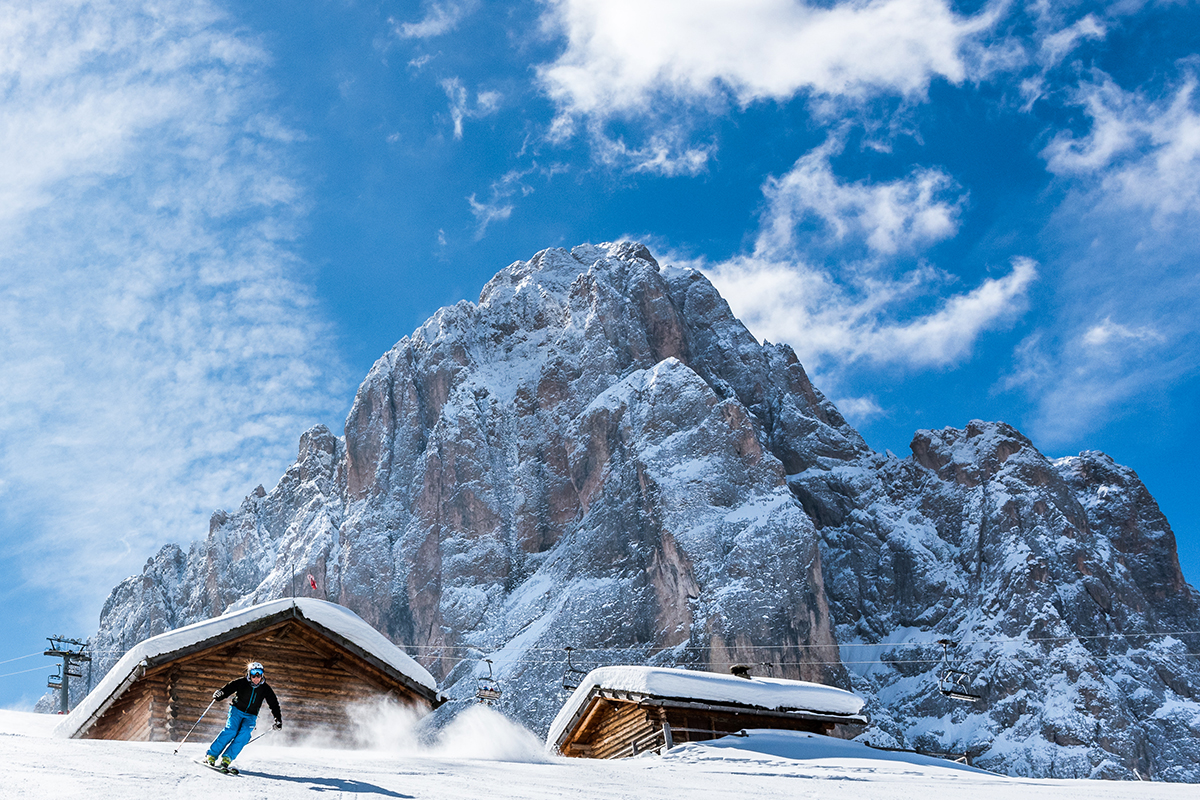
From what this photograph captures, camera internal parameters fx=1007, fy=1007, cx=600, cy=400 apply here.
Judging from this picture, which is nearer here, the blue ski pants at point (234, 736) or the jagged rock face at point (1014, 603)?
the blue ski pants at point (234, 736)

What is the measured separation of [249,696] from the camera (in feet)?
35.7

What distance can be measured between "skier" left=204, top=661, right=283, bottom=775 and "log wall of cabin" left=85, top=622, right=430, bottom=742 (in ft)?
22.4

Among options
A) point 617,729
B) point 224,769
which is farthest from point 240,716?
point 617,729

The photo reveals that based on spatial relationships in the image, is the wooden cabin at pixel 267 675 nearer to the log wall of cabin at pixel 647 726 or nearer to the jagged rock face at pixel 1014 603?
the log wall of cabin at pixel 647 726

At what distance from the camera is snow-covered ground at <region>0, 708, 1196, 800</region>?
910 cm

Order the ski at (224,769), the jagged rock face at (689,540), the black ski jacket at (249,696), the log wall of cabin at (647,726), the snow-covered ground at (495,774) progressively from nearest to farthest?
the snow-covered ground at (495,774), the ski at (224,769), the black ski jacket at (249,696), the log wall of cabin at (647,726), the jagged rock face at (689,540)

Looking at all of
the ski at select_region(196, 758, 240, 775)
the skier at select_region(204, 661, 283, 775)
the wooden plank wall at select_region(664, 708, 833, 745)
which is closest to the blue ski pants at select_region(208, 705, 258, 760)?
the skier at select_region(204, 661, 283, 775)

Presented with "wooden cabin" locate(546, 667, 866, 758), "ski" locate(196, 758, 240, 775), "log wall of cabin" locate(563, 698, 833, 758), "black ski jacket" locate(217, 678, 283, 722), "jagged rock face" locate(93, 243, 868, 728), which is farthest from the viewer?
"jagged rock face" locate(93, 243, 868, 728)

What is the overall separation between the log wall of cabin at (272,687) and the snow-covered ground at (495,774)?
100 cm

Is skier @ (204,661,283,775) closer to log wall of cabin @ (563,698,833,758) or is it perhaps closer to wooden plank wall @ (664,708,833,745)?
log wall of cabin @ (563,698,833,758)

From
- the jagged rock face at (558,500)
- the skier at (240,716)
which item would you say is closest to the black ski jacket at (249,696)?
the skier at (240,716)

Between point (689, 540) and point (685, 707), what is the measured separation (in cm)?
6882

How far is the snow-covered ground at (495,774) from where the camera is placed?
9.10 meters

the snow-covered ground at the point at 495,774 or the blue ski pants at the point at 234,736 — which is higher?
the blue ski pants at the point at 234,736
